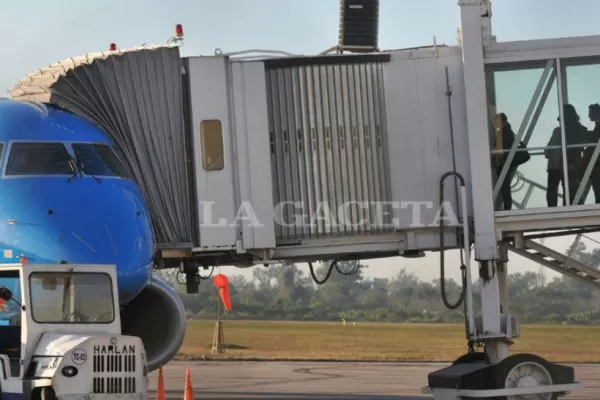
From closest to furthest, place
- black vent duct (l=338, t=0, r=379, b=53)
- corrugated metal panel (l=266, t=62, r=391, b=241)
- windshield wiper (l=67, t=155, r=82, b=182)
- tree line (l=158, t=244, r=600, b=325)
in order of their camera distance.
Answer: windshield wiper (l=67, t=155, r=82, b=182)
corrugated metal panel (l=266, t=62, r=391, b=241)
black vent duct (l=338, t=0, r=379, b=53)
tree line (l=158, t=244, r=600, b=325)

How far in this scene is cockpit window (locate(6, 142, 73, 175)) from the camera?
1742 cm

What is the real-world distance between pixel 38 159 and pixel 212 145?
3402 mm

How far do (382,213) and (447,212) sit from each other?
1.04m

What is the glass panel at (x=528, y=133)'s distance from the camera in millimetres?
20203

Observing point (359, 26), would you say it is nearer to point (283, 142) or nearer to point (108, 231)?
point (283, 142)

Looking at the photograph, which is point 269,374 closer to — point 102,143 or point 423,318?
point 102,143

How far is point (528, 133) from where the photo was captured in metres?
20.2

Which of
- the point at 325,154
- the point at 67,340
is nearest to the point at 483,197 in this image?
the point at 325,154

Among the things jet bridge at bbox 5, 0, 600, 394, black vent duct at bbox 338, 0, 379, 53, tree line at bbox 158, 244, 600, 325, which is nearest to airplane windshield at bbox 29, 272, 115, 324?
jet bridge at bbox 5, 0, 600, 394

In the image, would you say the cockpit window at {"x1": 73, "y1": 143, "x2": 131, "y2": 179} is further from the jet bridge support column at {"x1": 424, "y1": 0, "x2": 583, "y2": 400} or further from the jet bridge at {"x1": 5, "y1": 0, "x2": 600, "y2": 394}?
the jet bridge support column at {"x1": 424, "y1": 0, "x2": 583, "y2": 400}

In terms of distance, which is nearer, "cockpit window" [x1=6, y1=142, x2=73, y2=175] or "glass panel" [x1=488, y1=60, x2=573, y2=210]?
"cockpit window" [x1=6, y1=142, x2=73, y2=175]

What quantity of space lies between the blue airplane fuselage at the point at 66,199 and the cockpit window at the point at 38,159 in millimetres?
14

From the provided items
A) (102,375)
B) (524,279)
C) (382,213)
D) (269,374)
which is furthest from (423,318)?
(102,375)

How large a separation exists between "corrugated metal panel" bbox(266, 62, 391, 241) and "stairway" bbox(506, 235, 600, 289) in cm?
Result: 237
